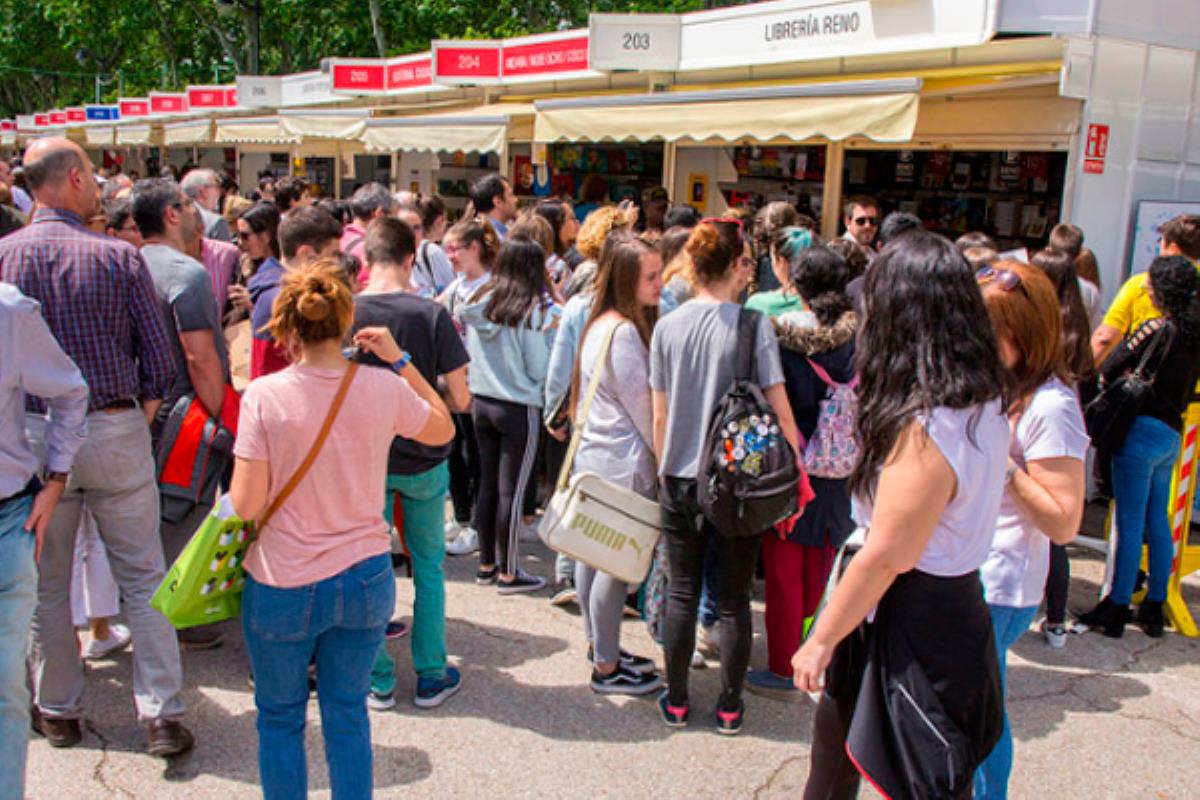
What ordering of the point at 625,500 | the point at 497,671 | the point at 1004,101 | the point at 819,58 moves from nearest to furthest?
the point at 625,500 < the point at 497,671 < the point at 1004,101 < the point at 819,58

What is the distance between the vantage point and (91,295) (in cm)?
321

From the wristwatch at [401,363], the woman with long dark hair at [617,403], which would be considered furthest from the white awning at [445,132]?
the wristwatch at [401,363]

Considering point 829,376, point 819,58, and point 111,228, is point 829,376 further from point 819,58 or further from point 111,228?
point 819,58

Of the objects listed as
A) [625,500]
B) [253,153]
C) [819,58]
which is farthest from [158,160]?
[625,500]

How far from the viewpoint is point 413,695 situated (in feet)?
13.0

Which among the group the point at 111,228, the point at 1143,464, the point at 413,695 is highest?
the point at 111,228

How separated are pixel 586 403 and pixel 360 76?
1377cm

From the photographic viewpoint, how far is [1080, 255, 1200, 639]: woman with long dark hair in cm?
466

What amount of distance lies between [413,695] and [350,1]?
91.1ft

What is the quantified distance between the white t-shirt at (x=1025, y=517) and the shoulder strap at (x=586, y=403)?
1596 mm

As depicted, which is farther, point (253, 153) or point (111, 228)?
point (253, 153)

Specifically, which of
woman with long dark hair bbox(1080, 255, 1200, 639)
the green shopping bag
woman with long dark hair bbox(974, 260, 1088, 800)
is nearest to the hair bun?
the green shopping bag

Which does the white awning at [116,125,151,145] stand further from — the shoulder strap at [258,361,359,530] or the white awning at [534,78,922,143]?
the shoulder strap at [258,361,359,530]

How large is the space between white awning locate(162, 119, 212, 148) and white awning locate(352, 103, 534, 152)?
7511 mm
